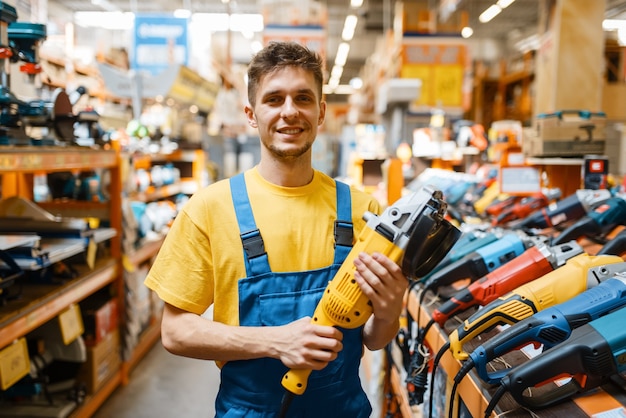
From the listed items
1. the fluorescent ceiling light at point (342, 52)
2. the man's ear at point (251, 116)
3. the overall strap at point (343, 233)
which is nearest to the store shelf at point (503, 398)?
the overall strap at point (343, 233)

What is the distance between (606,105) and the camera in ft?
17.4

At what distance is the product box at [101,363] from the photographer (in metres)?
3.10

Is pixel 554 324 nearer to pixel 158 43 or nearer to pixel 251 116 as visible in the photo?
pixel 251 116

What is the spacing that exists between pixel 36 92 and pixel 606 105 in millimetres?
5263

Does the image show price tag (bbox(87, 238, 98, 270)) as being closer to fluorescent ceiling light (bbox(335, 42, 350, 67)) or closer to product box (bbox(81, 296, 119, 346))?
product box (bbox(81, 296, 119, 346))

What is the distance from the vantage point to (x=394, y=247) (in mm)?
1166

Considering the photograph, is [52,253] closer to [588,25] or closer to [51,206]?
[51,206]

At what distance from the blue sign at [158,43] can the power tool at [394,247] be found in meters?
4.94

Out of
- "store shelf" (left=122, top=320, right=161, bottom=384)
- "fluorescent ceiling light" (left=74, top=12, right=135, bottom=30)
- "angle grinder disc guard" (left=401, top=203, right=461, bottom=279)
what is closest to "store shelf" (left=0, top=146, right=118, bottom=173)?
"store shelf" (left=122, top=320, right=161, bottom=384)

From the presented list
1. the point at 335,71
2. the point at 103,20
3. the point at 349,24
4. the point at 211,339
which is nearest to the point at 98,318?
the point at 211,339

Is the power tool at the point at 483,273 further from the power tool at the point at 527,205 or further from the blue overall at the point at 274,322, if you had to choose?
the power tool at the point at 527,205

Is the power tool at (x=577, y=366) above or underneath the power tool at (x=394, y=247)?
underneath

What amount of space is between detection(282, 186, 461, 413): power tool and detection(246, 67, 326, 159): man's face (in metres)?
0.29

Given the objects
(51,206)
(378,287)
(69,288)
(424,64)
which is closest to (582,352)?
(378,287)
